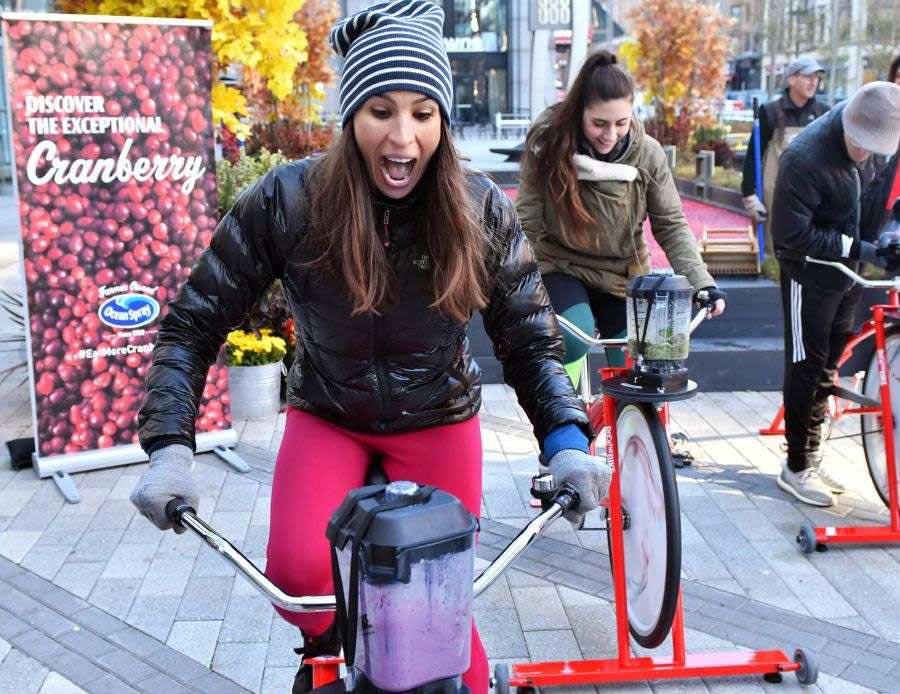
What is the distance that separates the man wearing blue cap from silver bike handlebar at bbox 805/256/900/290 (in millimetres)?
3726

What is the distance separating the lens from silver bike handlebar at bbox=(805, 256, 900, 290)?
173 inches

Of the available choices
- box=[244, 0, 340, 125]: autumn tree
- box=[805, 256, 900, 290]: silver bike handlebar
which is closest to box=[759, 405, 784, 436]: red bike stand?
box=[805, 256, 900, 290]: silver bike handlebar

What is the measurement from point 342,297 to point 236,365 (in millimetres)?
4332

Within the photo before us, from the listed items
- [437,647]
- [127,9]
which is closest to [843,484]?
[437,647]

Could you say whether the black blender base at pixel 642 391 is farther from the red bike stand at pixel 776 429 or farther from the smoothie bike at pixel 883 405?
the red bike stand at pixel 776 429

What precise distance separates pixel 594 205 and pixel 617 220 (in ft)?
0.39

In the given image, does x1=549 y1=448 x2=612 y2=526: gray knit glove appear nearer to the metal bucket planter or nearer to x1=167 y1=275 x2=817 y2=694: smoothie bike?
x1=167 y1=275 x2=817 y2=694: smoothie bike

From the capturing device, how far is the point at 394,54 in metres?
2.19

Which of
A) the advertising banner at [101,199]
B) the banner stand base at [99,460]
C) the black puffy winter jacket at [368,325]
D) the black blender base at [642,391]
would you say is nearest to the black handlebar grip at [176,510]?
the black puffy winter jacket at [368,325]

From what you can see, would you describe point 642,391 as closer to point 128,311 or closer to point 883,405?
point 883,405

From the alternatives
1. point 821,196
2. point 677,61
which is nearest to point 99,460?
point 821,196

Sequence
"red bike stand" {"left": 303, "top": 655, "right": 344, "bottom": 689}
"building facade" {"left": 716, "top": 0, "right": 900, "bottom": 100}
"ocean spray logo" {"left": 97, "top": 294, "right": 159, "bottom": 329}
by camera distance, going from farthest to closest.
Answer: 1. "building facade" {"left": 716, "top": 0, "right": 900, "bottom": 100}
2. "ocean spray logo" {"left": 97, "top": 294, "right": 159, "bottom": 329}
3. "red bike stand" {"left": 303, "top": 655, "right": 344, "bottom": 689}

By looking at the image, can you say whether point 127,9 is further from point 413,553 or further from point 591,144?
point 413,553

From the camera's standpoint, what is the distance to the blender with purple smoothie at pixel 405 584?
1.42 metres
